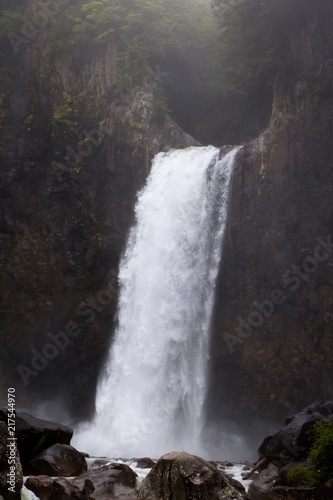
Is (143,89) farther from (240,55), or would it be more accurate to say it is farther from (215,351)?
(215,351)

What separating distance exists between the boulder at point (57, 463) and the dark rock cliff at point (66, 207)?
319 inches

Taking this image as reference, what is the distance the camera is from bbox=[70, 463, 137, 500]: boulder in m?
11.5

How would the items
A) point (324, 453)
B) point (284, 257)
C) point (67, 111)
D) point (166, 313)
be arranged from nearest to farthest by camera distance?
1. point (324, 453)
2. point (284, 257)
3. point (166, 313)
4. point (67, 111)

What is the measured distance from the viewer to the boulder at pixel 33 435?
1327 cm

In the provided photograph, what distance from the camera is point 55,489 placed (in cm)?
1080

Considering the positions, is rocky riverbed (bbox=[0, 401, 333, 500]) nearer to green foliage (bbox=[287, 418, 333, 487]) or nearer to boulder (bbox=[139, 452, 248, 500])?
boulder (bbox=[139, 452, 248, 500])

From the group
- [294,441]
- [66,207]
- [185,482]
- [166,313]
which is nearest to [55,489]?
[185,482]

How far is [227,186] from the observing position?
20.9 meters

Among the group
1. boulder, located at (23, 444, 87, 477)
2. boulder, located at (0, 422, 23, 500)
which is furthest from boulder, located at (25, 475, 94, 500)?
boulder, located at (23, 444, 87, 477)

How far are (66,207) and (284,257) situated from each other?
430 inches

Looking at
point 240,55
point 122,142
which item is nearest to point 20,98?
point 122,142

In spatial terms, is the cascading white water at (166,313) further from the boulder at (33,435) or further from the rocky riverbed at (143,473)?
the boulder at (33,435)

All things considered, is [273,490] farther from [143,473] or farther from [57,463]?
→ [57,463]

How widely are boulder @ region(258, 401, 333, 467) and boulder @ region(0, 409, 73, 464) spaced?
20.4 ft
